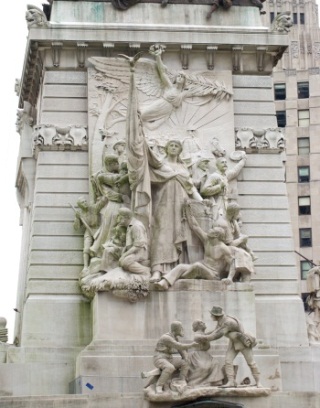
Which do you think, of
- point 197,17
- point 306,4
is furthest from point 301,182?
point 197,17

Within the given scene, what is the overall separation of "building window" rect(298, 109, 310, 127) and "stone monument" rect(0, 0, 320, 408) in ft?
138

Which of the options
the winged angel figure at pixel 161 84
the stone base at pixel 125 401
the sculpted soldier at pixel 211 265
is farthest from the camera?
the winged angel figure at pixel 161 84

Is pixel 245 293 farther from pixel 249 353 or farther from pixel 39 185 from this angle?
pixel 39 185

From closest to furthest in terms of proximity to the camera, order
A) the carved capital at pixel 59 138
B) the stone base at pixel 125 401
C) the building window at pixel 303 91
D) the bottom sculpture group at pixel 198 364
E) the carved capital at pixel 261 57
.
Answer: the stone base at pixel 125 401
the bottom sculpture group at pixel 198 364
the carved capital at pixel 59 138
the carved capital at pixel 261 57
the building window at pixel 303 91

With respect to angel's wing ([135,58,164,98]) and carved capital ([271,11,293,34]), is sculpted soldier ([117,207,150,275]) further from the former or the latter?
carved capital ([271,11,293,34])

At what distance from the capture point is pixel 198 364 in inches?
1030

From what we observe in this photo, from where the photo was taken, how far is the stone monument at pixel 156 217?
27.2 m

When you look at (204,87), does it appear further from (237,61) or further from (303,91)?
(303,91)

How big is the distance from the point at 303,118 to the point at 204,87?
43332mm

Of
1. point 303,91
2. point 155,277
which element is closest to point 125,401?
point 155,277

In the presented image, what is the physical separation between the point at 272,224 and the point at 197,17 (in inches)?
225

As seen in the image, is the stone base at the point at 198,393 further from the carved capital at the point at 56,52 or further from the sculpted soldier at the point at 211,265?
the carved capital at the point at 56,52

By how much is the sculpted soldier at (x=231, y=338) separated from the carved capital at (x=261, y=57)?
311 inches

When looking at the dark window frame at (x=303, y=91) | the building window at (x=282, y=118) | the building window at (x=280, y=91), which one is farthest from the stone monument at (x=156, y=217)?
the dark window frame at (x=303, y=91)
